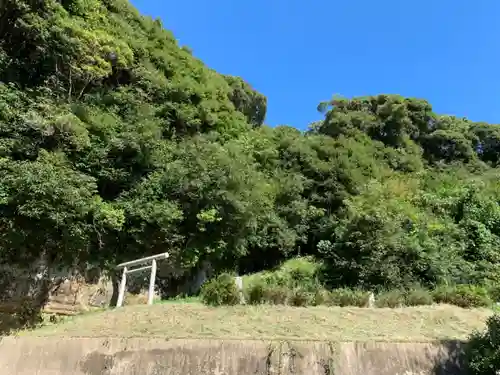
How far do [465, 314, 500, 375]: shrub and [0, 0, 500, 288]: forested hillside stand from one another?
7.25 meters

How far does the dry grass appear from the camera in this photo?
919 cm

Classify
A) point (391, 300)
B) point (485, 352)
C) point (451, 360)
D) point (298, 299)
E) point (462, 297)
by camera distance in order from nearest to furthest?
point (485, 352)
point (451, 360)
point (298, 299)
point (391, 300)
point (462, 297)

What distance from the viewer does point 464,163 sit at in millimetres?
31094

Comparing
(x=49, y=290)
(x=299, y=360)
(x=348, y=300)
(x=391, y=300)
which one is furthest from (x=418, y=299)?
(x=49, y=290)

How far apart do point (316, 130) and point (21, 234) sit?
23067 mm

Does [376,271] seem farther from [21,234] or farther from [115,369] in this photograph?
[21,234]

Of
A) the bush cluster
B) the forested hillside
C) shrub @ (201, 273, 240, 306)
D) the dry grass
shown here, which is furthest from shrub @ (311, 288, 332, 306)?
the forested hillside

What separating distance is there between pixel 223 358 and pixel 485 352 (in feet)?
14.8

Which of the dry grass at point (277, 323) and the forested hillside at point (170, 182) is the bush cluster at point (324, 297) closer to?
the dry grass at point (277, 323)

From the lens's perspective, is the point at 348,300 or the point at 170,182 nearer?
the point at 348,300

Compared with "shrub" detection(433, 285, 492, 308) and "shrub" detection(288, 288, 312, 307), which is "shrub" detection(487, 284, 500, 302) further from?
"shrub" detection(288, 288, 312, 307)

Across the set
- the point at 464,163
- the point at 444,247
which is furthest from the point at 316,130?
the point at 444,247

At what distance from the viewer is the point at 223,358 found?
27.8 ft

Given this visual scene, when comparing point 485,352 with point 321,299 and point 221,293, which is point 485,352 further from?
point 221,293
